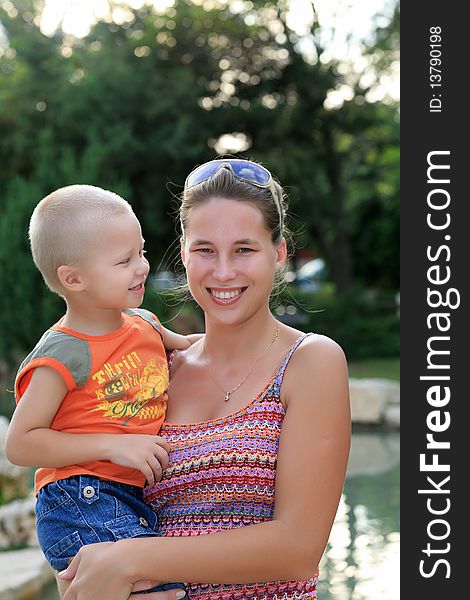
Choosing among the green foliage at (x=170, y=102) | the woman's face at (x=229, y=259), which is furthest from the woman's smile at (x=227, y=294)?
the green foliage at (x=170, y=102)

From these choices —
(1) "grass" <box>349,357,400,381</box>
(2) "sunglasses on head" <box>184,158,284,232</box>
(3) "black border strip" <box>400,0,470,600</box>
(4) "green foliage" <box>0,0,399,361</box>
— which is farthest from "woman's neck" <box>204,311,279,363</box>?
(1) "grass" <box>349,357,400,381</box>

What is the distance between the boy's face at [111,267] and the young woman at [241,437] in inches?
5.3

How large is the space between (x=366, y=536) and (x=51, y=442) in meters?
5.47

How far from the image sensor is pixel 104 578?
1747mm

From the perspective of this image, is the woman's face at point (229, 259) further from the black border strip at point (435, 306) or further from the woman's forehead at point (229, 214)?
the black border strip at point (435, 306)

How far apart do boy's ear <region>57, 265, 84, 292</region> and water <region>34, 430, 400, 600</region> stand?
3.87 m

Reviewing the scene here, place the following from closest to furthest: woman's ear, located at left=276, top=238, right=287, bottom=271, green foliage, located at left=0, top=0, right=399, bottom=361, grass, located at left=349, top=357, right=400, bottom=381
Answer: woman's ear, located at left=276, top=238, right=287, bottom=271
grass, located at left=349, top=357, right=400, bottom=381
green foliage, located at left=0, top=0, right=399, bottom=361

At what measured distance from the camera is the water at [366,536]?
591cm

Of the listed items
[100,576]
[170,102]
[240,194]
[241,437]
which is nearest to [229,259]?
[240,194]

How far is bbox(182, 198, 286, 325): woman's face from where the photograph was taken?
193 centimetres

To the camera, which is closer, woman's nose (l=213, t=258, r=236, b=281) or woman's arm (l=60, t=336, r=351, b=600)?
woman's arm (l=60, t=336, r=351, b=600)

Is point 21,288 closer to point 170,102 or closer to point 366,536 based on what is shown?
point 170,102

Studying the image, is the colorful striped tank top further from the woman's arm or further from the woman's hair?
the woman's hair

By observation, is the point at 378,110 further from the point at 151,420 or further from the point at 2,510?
the point at 151,420
